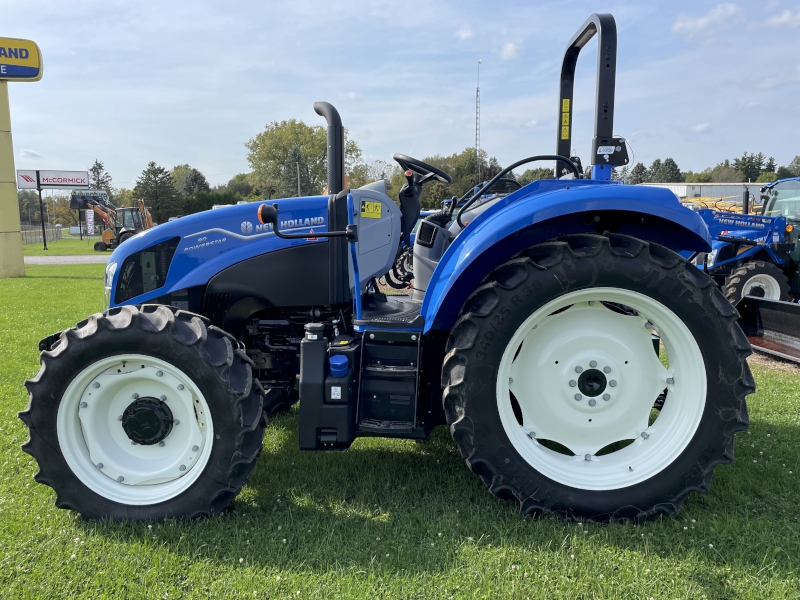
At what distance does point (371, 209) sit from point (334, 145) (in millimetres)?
426

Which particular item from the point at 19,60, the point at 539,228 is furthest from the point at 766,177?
the point at 539,228

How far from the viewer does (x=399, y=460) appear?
3.21 metres

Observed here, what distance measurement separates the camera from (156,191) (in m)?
41.7

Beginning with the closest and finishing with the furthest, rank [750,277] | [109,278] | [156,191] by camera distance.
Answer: [109,278], [750,277], [156,191]

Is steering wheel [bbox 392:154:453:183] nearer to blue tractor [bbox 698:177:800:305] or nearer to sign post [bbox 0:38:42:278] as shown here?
blue tractor [bbox 698:177:800:305]

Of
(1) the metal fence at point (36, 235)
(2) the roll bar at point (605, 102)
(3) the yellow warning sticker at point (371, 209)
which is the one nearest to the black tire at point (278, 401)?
(3) the yellow warning sticker at point (371, 209)

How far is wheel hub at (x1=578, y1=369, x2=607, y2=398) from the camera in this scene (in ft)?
8.45

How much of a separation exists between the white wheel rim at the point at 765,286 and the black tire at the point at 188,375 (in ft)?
25.7

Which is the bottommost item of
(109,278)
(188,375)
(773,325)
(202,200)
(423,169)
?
(773,325)

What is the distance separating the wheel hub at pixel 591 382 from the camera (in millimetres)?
2574

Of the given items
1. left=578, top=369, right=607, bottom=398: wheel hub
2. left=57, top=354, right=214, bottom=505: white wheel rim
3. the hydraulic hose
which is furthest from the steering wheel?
left=57, top=354, right=214, bottom=505: white wheel rim

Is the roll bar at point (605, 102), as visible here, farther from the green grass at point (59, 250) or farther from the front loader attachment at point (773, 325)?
the green grass at point (59, 250)

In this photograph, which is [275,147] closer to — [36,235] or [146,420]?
[36,235]

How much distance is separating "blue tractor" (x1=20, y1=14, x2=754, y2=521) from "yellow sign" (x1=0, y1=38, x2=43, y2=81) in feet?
54.9
